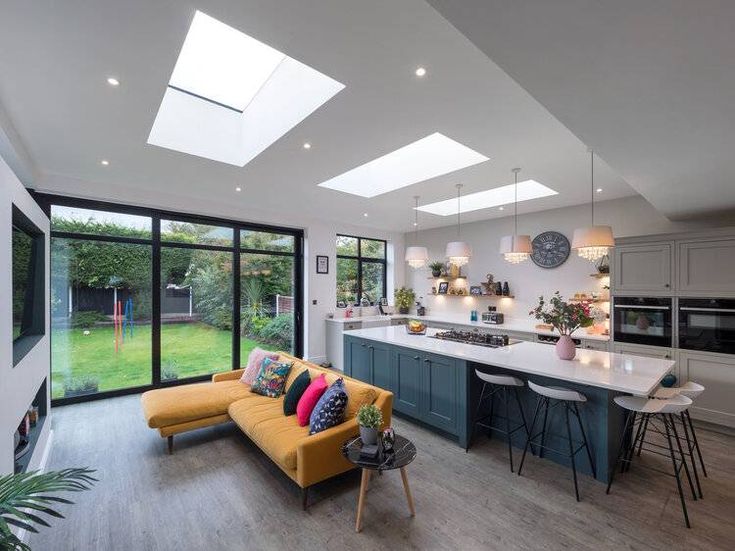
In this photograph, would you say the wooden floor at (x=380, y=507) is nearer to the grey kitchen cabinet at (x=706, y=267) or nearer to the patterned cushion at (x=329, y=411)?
the patterned cushion at (x=329, y=411)

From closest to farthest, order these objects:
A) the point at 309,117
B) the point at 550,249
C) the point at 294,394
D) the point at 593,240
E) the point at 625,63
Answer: the point at 625,63, the point at 309,117, the point at 593,240, the point at 294,394, the point at 550,249

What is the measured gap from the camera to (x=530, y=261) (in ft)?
18.7

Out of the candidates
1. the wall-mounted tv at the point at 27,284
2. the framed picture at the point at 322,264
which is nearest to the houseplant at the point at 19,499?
the wall-mounted tv at the point at 27,284

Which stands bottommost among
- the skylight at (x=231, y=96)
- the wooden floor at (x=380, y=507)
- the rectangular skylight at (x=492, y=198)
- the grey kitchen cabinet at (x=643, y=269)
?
the wooden floor at (x=380, y=507)

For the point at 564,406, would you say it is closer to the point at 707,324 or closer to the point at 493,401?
the point at 493,401

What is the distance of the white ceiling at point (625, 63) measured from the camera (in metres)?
1.12

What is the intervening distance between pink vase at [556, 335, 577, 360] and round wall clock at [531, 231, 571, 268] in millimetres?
2709

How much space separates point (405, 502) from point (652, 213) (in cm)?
486

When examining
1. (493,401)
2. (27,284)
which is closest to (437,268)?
(493,401)

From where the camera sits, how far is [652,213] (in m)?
4.54

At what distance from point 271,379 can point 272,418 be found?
684mm

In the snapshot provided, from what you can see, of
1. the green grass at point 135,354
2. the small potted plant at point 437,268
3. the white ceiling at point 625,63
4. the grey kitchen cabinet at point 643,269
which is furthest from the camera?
the small potted plant at point 437,268

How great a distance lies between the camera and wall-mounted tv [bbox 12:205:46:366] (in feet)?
7.06

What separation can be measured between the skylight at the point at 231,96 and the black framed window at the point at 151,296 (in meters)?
2.04
